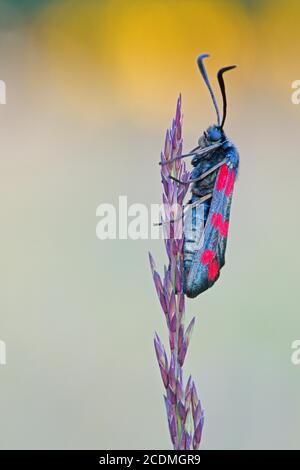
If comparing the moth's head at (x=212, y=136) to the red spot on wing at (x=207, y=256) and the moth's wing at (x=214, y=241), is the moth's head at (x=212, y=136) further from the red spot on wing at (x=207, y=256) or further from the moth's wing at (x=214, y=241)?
the red spot on wing at (x=207, y=256)

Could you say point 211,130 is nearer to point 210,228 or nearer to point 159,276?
point 210,228

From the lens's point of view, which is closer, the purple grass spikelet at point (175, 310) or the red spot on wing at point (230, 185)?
the purple grass spikelet at point (175, 310)

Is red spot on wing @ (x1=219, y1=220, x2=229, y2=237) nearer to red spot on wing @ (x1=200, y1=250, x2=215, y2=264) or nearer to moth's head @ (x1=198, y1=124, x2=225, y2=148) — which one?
red spot on wing @ (x1=200, y1=250, x2=215, y2=264)

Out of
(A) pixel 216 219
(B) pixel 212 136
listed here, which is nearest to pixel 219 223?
(A) pixel 216 219

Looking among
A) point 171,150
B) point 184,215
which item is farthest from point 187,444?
point 171,150

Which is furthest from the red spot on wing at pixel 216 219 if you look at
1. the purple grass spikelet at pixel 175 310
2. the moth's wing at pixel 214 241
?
the purple grass spikelet at pixel 175 310

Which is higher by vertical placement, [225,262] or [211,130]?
[211,130]

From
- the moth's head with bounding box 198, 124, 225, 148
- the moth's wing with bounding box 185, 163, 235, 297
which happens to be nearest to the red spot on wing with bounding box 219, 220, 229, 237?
the moth's wing with bounding box 185, 163, 235, 297
